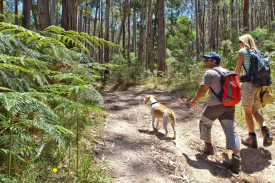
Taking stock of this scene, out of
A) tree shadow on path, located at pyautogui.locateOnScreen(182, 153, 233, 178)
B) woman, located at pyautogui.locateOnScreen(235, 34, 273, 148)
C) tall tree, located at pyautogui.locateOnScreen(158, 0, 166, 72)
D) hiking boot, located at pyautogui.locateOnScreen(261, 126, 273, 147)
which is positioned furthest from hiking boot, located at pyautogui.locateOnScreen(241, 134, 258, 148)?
tall tree, located at pyautogui.locateOnScreen(158, 0, 166, 72)

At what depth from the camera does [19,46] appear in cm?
250

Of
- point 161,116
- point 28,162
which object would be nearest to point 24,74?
point 28,162

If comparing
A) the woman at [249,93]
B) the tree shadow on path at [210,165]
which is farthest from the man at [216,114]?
the woman at [249,93]

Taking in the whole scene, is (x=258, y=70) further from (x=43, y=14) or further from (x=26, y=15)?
(x=26, y=15)

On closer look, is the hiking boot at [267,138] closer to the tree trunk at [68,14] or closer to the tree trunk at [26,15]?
the tree trunk at [68,14]

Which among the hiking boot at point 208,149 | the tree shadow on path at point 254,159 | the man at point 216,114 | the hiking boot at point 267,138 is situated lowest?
the tree shadow on path at point 254,159

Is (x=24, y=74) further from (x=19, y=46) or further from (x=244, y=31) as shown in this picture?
(x=244, y=31)

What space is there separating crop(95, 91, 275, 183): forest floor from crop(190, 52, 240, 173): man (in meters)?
0.22

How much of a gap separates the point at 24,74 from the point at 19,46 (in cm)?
36

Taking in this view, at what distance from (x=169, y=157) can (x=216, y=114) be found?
106cm

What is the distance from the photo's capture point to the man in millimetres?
3281

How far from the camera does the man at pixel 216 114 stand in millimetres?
3281

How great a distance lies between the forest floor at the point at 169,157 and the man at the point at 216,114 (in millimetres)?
219

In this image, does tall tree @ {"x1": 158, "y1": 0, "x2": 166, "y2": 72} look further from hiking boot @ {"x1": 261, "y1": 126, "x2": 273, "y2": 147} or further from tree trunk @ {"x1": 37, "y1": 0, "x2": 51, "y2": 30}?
hiking boot @ {"x1": 261, "y1": 126, "x2": 273, "y2": 147}
